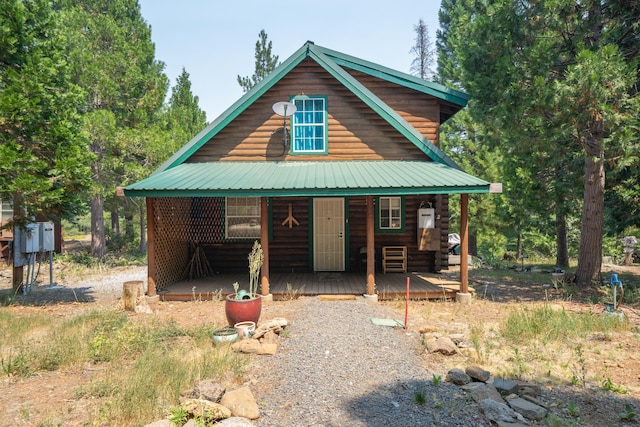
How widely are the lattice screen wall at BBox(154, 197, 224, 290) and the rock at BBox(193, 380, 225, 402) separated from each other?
231 inches

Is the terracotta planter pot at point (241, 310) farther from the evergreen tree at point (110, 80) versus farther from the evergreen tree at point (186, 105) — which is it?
the evergreen tree at point (186, 105)

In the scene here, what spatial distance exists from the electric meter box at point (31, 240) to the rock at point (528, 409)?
37.5 ft

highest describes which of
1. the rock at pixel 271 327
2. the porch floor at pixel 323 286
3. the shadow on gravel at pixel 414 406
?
the porch floor at pixel 323 286

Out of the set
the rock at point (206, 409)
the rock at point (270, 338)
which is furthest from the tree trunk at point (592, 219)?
the rock at point (206, 409)

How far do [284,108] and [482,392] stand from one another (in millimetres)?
8227

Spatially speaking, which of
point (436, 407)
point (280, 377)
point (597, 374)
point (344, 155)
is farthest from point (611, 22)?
point (280, 377)

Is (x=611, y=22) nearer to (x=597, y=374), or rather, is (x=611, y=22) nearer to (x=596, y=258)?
(x=596, y=258)

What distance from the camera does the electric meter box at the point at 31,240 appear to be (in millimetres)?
10234

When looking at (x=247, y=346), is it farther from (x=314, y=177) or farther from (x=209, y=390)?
(x=314, y=177)

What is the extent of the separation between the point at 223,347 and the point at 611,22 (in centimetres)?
1182

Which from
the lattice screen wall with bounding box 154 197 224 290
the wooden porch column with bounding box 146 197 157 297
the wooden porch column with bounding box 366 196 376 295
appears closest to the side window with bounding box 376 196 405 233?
the wooden porch column with bounding box 366 196 376 295

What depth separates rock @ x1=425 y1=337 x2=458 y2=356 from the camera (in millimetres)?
5719

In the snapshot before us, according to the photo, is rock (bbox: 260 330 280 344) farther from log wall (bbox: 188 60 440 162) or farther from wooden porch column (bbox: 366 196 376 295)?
log wall (bbox: 188 60 440 162)

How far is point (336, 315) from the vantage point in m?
7.51
